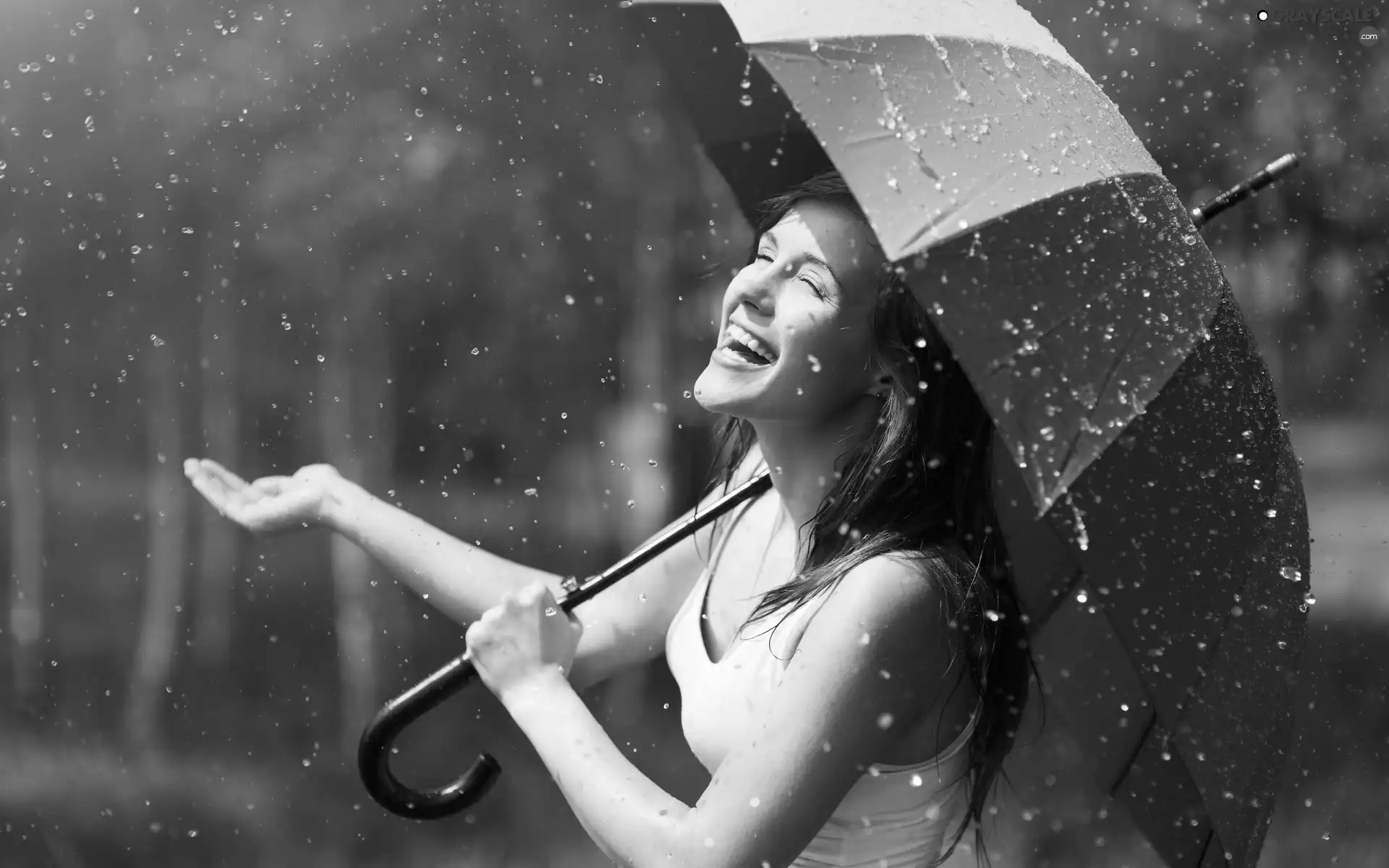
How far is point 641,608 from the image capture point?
2648mm

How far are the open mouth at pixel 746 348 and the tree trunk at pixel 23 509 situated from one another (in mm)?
10092

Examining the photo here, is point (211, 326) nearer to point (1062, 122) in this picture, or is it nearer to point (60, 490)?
point (60, 490)

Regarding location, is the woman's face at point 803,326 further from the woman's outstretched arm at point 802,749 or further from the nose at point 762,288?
the woman's outstretched arm at point 802,749

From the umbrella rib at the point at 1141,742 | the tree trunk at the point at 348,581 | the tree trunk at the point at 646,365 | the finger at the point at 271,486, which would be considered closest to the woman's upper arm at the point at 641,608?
the finger at the point at 271,486

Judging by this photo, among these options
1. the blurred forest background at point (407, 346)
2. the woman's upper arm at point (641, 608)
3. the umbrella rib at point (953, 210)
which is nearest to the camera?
the umbrella rib at point (953, 210)

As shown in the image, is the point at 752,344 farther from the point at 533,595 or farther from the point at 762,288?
the point at 533,595

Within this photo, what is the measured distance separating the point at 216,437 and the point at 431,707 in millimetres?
8892

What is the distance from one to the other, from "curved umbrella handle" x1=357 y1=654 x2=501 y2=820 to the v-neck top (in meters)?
0.39

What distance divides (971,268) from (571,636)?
2.89ft

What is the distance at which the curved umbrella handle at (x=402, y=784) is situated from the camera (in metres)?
2.30

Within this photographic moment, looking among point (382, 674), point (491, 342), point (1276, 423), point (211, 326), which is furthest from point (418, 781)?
point (1276, 423)

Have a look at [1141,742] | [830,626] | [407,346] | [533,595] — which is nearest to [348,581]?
[407,346]

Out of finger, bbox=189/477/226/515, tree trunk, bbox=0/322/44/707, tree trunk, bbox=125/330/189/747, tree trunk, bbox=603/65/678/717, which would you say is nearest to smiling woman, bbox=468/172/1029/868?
finger, bbox=189/477/226/515

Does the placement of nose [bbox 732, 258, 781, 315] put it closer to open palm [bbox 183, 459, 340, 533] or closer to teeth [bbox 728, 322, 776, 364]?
teeth [bbox 728, 322, 776, 364]
